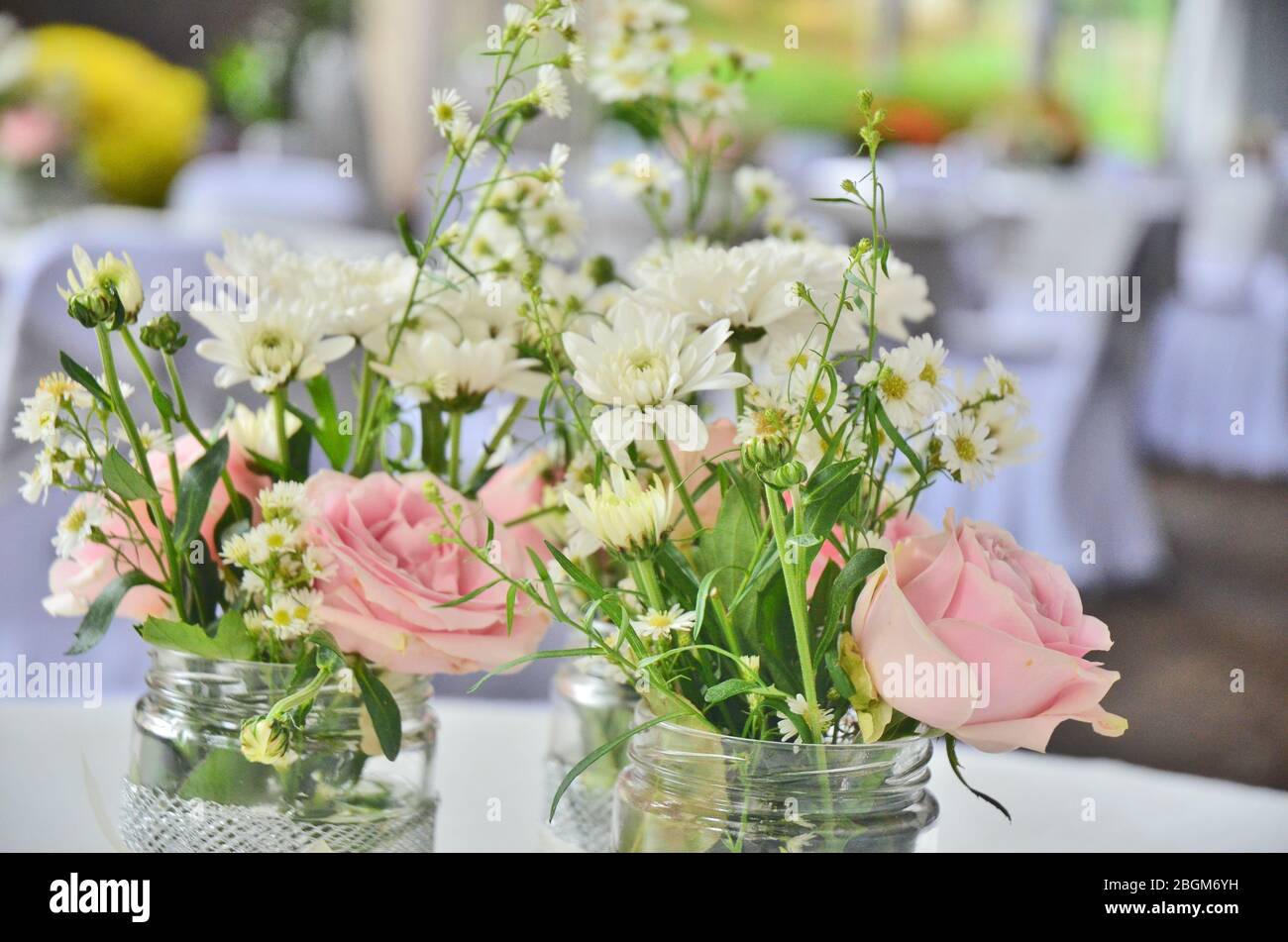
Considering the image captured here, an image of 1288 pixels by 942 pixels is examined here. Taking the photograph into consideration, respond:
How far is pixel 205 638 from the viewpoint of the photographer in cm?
49

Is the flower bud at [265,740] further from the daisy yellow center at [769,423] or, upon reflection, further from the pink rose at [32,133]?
the pink rose at [32,133]

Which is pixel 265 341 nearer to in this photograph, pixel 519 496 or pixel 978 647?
pixel 519 496

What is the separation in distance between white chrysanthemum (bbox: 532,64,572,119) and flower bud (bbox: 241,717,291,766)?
23cm

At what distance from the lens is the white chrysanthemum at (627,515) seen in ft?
1.32

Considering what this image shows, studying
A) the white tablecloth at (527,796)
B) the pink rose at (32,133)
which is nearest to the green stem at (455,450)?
the white tablecloth at (527,796)

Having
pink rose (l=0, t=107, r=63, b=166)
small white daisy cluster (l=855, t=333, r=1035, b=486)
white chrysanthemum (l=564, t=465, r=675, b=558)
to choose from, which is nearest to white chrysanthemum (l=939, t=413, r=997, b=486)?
small white daisy cluster (l=855, t=333, r=1035, b=486)

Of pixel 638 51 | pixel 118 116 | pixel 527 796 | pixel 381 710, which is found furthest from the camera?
pixel 118 116

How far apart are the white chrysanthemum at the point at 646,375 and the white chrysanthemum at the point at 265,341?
0.35ft

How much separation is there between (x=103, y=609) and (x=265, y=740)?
99 mm

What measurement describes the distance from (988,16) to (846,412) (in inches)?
297

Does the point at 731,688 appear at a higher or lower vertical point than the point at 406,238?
lower

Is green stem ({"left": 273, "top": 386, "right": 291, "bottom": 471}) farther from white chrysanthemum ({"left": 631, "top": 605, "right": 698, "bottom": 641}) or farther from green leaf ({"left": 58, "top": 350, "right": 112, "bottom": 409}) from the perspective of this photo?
white chrysanthemum ({"left": 631, "top": 605, "right": 698, "bottom": 641})

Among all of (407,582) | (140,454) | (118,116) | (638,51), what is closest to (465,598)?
(407,582)

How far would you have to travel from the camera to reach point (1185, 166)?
20.6 feet
